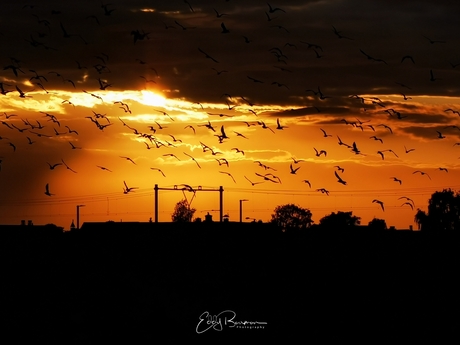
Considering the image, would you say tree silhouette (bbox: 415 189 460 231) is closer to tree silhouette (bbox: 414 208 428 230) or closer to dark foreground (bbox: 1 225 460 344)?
tree silhouette (bbox: 414 208 428 230)

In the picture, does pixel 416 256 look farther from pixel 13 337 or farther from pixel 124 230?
pixel 124 230

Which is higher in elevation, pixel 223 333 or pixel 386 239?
pixel 386 239

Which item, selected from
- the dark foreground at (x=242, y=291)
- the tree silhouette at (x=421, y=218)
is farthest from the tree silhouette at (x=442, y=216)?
the dark foreground at (x=242, y=291)

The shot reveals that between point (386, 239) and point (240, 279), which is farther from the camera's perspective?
point (386, 239)

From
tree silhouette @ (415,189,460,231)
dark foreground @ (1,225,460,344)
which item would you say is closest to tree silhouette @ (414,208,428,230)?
tree silhouette @ (415,189,460,231)

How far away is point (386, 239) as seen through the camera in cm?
8462

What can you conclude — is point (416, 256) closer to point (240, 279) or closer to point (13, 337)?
point (240, 279)

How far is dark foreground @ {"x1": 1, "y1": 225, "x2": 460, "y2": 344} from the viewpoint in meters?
64.7

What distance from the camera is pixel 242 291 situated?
69.8 metres

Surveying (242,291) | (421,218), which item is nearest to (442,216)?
(421,218)

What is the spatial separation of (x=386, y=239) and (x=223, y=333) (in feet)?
80.1

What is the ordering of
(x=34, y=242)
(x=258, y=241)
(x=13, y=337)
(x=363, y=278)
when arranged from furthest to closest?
(x=34, y=242)
(x=258, y=241)
(x=363, y=278)
(x=13, y=337)

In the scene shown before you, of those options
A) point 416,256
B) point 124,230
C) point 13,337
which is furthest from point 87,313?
point 124,230

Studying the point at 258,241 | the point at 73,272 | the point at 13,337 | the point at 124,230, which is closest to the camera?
the point at 13,337
